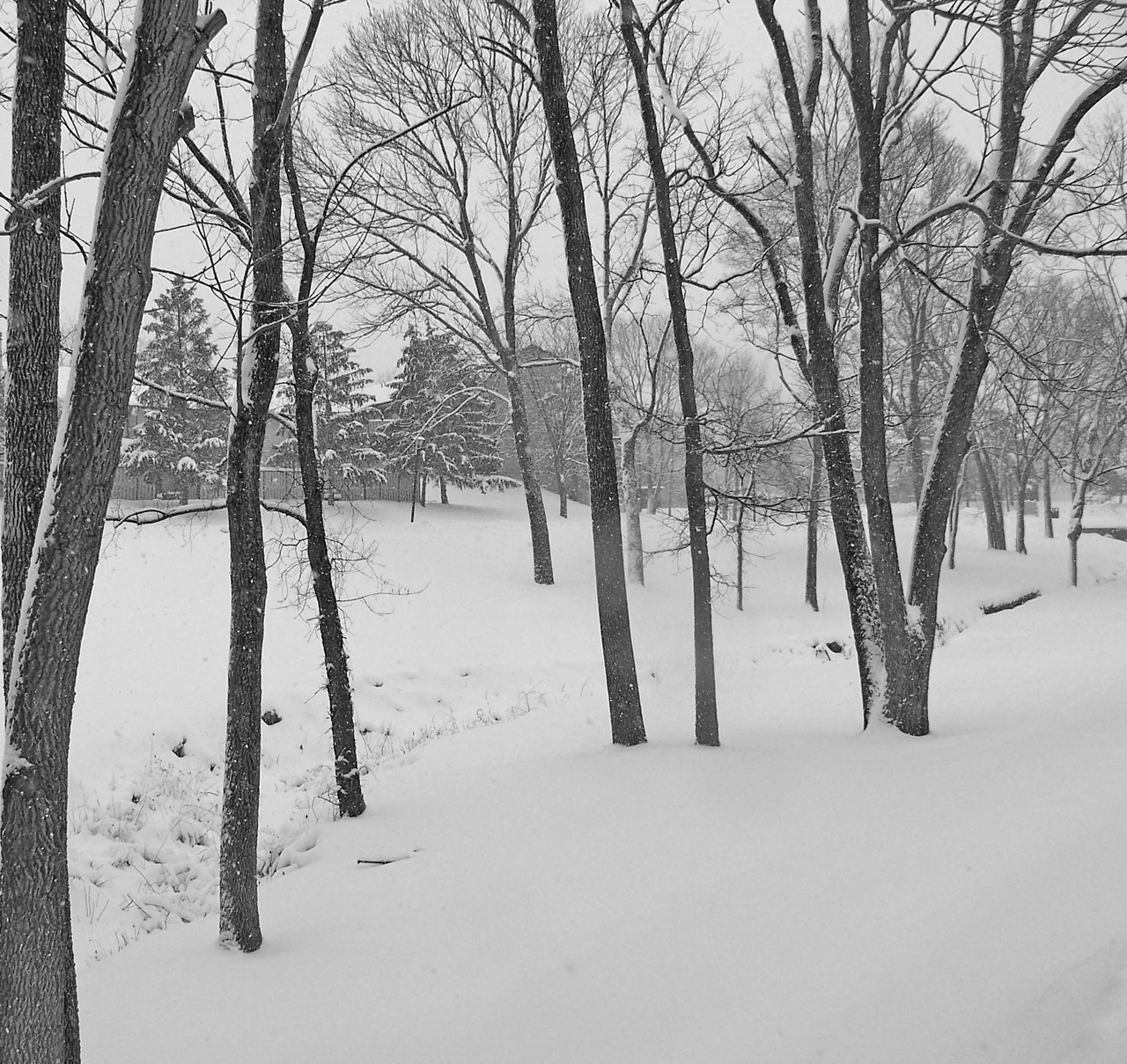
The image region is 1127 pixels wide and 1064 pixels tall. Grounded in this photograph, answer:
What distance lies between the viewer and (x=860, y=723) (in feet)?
25.2

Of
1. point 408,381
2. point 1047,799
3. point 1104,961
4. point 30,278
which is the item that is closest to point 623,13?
point 30,278

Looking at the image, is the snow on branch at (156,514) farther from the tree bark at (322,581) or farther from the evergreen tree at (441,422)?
the evergreen tree at (441,422)

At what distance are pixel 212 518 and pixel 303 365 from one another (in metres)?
14.9

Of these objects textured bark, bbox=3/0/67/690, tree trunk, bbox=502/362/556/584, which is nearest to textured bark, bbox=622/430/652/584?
tree trunk, bbox=502/362/556/584

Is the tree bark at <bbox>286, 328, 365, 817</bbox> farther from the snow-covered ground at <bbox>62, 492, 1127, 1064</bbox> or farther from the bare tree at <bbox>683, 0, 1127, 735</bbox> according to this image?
the bare tree at <bbox>683, 0, 1127, 735</bbox>

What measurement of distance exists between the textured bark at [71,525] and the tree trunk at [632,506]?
13.1 m

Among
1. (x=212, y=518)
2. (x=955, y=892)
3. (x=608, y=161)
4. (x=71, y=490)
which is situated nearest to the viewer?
(x=71, y=490)

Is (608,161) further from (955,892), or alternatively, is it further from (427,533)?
(955,892)

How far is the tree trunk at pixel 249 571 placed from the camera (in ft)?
14.1

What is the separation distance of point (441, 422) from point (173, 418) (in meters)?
8.07

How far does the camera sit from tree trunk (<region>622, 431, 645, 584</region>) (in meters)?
16.0

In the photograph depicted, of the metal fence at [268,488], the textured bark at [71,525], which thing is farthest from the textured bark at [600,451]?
the metal fence at [268,488]

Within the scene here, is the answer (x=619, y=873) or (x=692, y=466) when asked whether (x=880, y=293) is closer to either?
(x=692, y=466)

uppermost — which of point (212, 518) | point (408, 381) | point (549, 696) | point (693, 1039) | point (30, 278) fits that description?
point (408, 381)
